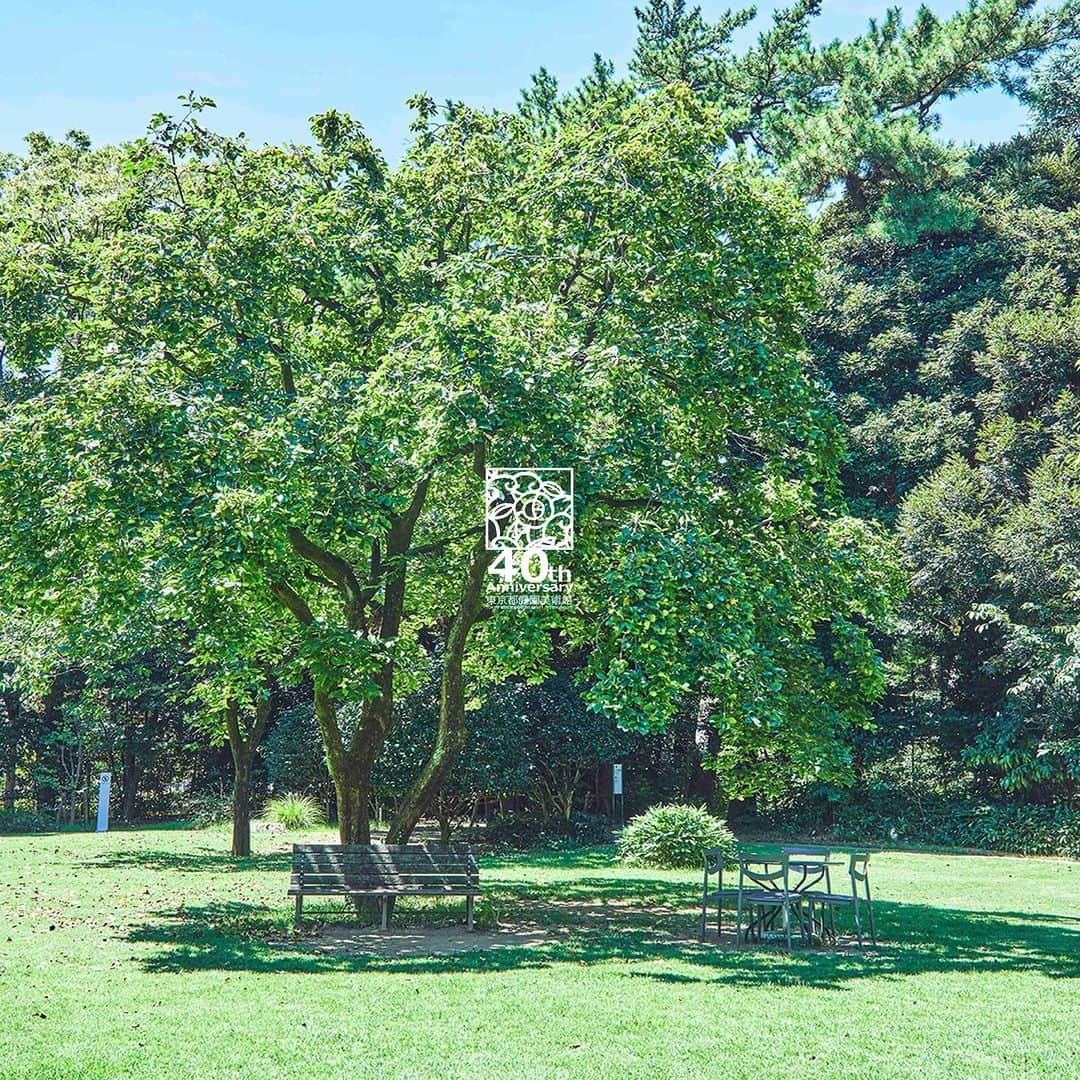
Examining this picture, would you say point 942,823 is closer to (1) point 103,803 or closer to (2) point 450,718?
(2) point 450,718

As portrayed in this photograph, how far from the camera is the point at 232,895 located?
1393cm

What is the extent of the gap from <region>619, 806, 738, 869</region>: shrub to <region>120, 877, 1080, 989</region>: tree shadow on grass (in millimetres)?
3837

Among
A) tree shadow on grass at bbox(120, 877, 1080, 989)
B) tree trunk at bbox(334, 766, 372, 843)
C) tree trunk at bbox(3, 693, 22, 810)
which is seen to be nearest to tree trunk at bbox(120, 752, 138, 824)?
tree trunk at bbox(3, 693, 22, 810)

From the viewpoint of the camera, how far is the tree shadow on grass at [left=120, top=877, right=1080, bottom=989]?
9328 millimetres

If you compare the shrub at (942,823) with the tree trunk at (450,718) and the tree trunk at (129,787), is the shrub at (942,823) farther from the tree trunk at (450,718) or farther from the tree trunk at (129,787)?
the tree trunk at (129,787)

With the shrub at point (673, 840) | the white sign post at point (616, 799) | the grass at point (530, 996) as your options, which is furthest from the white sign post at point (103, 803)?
the shrub at point (673, 840)

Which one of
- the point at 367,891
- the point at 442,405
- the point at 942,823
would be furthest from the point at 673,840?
the point at 442,405

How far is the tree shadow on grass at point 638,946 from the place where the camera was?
9.33 meters

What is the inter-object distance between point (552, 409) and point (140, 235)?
507 centimetres

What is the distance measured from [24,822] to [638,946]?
2060 cm

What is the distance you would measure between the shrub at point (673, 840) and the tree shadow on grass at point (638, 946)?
3.84m

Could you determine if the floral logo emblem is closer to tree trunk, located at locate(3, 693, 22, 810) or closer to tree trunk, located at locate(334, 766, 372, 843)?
tree trunk, located at locate(334, 766, 372, 843)

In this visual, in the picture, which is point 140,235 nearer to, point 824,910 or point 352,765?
point 352,765

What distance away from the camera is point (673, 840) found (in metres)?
17.9
